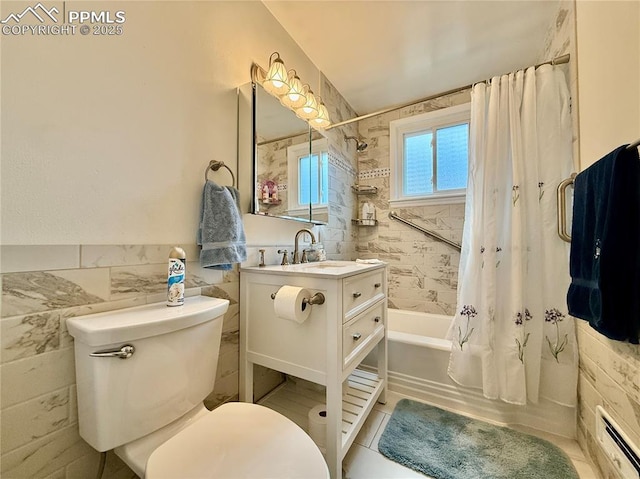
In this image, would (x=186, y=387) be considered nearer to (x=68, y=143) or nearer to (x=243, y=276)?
(x=243, y=276)

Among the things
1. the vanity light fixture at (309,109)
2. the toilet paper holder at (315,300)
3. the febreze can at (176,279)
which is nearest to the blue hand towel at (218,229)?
the febreze can at (176,279)

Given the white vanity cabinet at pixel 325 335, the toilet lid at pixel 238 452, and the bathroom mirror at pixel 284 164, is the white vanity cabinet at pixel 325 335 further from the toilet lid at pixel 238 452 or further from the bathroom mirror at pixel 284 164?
the bathroom mirror at pixel 284 164

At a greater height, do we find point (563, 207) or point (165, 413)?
point (563, 207)

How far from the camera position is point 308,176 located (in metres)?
1.73

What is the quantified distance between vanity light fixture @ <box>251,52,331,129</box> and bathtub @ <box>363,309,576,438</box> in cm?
160

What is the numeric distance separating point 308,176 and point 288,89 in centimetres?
54

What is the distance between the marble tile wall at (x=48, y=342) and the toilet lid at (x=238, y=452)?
29 centimetres

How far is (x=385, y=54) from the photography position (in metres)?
1.81

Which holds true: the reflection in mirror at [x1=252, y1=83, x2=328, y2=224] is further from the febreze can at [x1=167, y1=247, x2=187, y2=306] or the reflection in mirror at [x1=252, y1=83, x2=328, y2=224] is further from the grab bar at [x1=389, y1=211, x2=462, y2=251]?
the grab bar at [x1=389, y1=211, x2=462, y2=251]

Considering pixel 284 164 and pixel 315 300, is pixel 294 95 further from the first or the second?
pixel 315 300

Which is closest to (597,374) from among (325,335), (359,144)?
(325,335)

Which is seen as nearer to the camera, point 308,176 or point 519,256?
point 519,256

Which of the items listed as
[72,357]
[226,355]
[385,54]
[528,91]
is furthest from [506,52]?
[72,357]

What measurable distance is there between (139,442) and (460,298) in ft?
5.32
